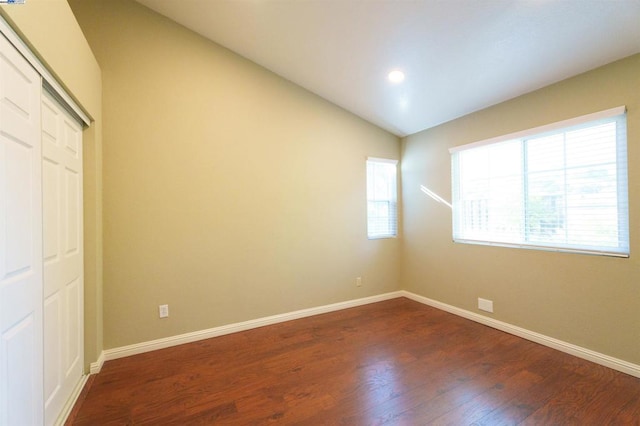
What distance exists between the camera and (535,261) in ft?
8.96

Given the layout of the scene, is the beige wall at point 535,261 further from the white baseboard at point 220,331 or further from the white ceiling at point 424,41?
the white baseboard at point 220,331

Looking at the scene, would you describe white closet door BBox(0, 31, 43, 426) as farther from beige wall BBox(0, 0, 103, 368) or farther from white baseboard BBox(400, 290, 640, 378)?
white baseboard BBox(400, 290, 640, 378)

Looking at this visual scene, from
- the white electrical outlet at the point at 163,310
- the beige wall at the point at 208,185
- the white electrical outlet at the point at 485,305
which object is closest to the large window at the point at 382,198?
the beige wall at the point at 208,185

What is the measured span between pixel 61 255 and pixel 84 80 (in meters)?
1.29

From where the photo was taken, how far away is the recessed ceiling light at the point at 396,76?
2807 mm

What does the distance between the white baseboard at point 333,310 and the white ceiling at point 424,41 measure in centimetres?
251

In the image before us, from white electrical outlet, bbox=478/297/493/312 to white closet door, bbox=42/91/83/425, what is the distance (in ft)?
12.7

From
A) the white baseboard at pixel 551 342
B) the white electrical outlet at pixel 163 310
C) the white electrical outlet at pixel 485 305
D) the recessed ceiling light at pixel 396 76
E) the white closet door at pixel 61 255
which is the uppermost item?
the recessed ceiling light at pixel 396 76

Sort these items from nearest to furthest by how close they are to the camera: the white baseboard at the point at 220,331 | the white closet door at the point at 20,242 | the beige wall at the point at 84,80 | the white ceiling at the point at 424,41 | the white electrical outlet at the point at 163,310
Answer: the white closet door at the point at 20,242 < the beige wall at the point at 84,80 < the white ceiling at the point at 424,41 < the white baseboard at the point at 220,331 < the white electrical outlet at the point at 163,310

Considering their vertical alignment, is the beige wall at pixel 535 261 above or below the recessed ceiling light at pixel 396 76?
below

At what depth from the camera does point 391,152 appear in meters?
4.21

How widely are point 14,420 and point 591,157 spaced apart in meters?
4.22

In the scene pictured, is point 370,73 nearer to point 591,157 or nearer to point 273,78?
point 273,78

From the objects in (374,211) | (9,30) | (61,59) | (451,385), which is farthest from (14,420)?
(374,211)
